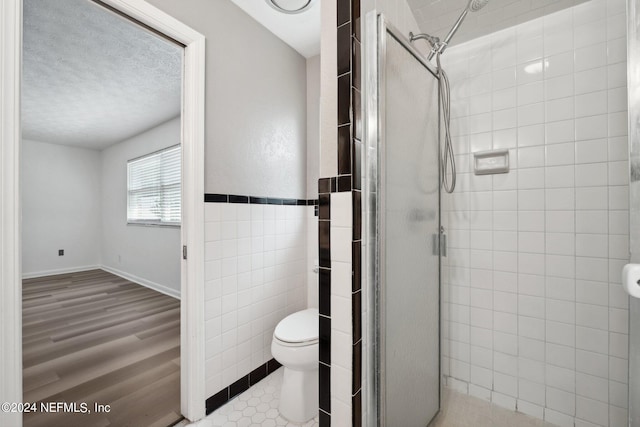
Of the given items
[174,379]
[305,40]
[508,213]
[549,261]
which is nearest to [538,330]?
[549,261]

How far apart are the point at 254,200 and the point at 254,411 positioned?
4.11 ft

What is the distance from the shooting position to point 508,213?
149cm

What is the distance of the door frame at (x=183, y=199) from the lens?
2.70 feet

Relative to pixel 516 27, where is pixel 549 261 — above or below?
below

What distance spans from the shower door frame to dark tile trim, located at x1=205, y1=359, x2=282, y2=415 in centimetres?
102

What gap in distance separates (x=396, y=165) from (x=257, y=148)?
1.12 meters

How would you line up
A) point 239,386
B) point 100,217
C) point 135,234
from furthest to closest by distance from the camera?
1. point 100,217
2. point 135,234
3. point 239,386

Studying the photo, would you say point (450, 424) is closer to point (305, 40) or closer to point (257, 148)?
point (257, 148)

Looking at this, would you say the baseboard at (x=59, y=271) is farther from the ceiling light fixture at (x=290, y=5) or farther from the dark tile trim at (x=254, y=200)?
the ceiling light fixture at (x=290, y=5)

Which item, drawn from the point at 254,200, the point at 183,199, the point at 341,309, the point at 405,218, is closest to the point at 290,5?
the point at 254,200

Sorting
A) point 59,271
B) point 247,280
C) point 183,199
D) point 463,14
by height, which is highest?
point 463,14

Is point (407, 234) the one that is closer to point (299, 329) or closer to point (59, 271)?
point (299, 329)

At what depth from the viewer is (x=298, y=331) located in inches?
58.4

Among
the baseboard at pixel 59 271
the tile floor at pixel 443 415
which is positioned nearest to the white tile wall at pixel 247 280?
the tile floor at pixel 443 415
